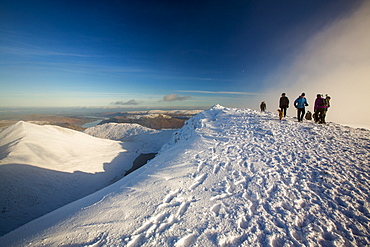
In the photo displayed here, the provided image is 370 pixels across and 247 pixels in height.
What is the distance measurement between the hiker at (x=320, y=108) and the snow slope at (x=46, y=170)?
59.9ft

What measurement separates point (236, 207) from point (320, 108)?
11.1 meters

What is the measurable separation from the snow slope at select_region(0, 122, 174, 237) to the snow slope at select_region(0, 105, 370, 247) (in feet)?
20.5

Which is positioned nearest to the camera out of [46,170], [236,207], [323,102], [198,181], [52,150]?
[236,207]

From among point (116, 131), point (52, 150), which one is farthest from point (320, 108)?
point (116, 131)

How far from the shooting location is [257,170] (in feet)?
16.4

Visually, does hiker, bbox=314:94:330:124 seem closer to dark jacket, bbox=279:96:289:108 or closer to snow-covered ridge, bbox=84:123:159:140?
dark jacket, bbox=279:96:289:108

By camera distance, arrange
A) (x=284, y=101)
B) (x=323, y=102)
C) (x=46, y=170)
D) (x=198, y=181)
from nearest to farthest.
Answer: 1. (x=198, y=181)
2. (x=323, y=102)
3. (x=284, y=101)
4. (x=46, y=170)

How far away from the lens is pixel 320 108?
9.46 metres

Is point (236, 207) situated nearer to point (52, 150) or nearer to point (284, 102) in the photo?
point (284, 102)

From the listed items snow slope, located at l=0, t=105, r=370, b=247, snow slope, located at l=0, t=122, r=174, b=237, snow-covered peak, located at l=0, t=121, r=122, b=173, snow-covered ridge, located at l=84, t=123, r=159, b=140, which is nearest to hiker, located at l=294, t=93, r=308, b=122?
snow slope, located at l=0, t=105, r=370, b=247

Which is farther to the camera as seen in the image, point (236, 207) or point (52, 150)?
point (52, 150)

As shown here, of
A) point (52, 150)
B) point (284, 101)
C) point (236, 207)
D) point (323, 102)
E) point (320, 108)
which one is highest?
point (284, 101)

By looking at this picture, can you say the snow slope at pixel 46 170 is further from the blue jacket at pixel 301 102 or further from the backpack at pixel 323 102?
the backpack at pixel 323 102

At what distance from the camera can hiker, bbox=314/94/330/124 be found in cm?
923
